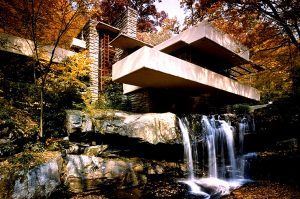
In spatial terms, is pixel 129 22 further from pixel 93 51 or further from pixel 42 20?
pixel 42 20

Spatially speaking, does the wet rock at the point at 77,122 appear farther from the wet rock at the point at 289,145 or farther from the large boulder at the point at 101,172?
the wet rock at the point at 289,145

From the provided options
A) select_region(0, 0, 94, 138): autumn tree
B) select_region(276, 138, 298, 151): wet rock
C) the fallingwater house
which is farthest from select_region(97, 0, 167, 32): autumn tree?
select_region(276, 138, 298, 151): wet rock

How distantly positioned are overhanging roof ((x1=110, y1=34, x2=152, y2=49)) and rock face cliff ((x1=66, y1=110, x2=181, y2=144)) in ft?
14.0

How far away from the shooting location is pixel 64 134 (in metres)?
8.22

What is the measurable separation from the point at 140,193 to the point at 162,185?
1168mm

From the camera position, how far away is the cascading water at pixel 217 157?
8.10 meters

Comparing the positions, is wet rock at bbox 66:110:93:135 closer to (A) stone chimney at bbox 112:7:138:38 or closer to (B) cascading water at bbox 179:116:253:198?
(B) cascading water at bbox 179:116:253:198

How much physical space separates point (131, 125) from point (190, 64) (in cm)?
376

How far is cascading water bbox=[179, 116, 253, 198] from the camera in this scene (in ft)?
26.6

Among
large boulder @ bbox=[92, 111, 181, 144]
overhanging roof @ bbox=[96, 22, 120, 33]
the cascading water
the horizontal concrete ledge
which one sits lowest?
the cascading water

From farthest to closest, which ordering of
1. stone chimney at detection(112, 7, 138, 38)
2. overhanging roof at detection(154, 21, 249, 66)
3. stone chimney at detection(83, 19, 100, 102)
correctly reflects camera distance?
stone chimney at detection(112, 7, 138, 38) < stone chimney at detection(83, 19, 100, 102) < overhanging roof at detection(154, 21, 249, 66)

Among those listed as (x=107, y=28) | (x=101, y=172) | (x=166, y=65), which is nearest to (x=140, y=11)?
(x=107, y=28)

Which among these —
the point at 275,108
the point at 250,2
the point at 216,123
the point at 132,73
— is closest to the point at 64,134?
the point at 132,73

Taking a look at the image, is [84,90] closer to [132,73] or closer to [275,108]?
[132,73]
